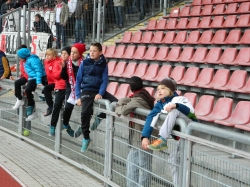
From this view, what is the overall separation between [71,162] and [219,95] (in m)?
3.39

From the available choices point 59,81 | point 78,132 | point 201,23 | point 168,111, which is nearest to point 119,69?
point 201,23

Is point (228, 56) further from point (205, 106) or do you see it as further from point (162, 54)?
point (162, 54)

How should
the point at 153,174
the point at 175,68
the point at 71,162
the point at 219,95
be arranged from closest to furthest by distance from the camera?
the point at 153,174
the point at 71,162
the point at 219,95
the point at 175,68

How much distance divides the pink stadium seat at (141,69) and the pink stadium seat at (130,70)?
13 cm

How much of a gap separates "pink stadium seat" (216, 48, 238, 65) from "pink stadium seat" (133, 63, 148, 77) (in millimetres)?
2312

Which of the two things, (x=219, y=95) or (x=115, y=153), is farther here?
(x=219, y=95)

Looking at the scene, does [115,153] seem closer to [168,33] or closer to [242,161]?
[242,161]

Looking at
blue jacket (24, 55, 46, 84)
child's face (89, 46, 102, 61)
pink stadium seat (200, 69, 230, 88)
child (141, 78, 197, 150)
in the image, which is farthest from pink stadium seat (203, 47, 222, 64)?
child (141, 78, 197, 150)

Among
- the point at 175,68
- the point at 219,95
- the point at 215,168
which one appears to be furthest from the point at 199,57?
the point at 215,168

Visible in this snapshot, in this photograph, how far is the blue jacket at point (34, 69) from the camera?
10.8 meters

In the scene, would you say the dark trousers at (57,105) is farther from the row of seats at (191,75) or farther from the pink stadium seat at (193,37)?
the pink stadium seat at (193,37)

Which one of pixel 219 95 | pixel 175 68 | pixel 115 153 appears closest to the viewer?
pixel 115 153

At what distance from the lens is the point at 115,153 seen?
754 cm

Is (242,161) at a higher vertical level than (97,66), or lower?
lower
